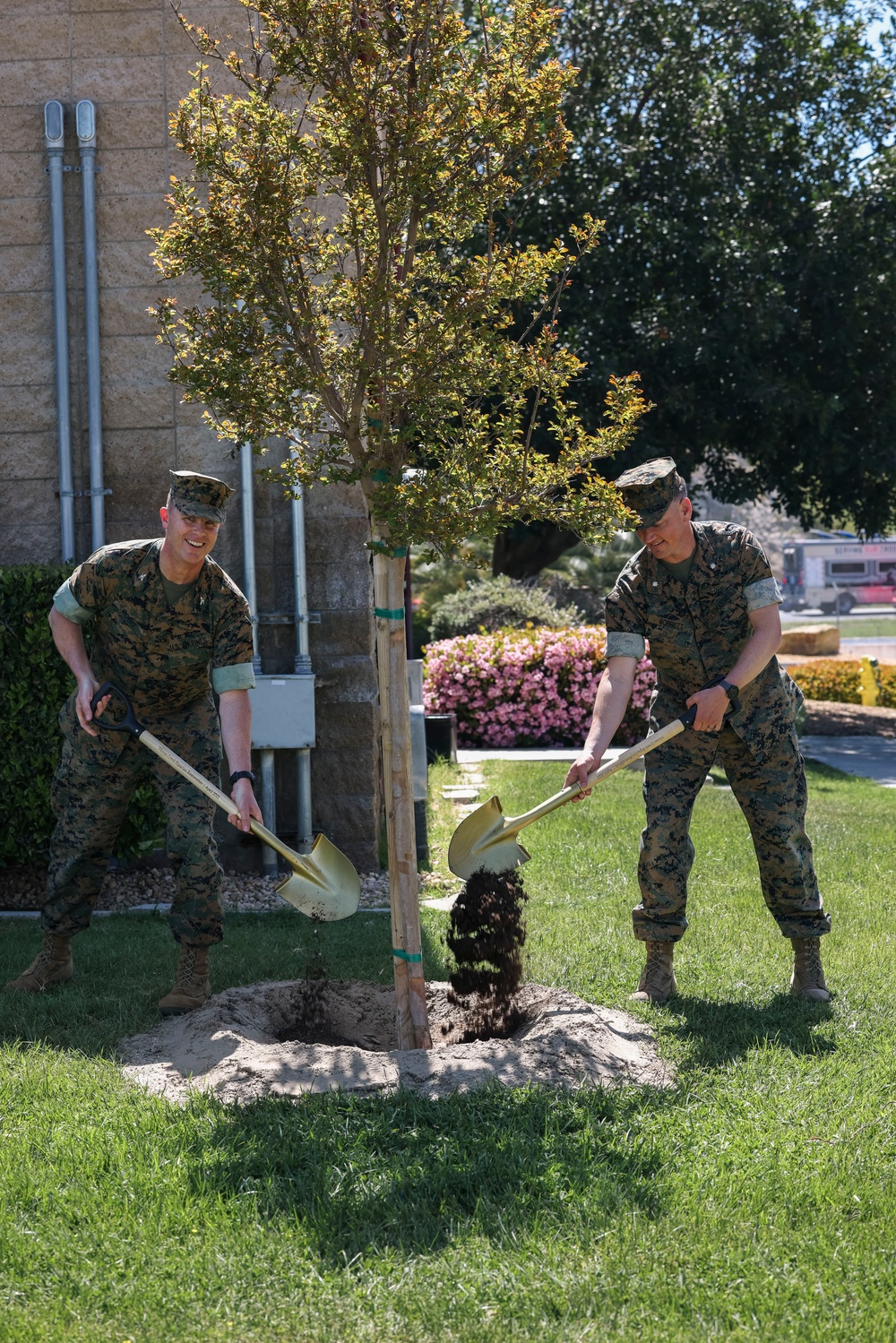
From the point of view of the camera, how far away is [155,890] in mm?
6914

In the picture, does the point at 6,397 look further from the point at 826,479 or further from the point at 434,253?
the point at 826,479

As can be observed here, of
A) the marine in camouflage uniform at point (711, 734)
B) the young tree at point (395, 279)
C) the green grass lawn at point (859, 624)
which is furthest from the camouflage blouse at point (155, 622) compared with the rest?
the green grass lawn at point (859, 624)

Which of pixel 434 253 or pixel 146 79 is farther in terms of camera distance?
pixel 146 79

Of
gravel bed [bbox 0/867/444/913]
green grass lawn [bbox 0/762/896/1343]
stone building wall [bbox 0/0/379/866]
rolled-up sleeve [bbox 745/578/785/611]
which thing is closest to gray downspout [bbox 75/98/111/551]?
stone building wall [bbox 0/0/379/866]

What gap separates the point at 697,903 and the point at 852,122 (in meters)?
11.3

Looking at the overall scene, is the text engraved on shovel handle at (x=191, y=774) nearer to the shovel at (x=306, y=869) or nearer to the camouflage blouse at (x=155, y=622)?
the shovel at (x=306, y=869)

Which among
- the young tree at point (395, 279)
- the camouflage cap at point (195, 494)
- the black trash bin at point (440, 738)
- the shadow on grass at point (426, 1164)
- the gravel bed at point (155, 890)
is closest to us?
the shadow on grass at point (426, 1164)

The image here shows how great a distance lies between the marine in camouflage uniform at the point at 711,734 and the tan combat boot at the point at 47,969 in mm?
2216

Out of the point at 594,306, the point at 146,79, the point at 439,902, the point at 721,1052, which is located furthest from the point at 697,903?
the point at 594,306

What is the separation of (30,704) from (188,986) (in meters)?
2.22

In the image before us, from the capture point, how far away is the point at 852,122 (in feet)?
47.4

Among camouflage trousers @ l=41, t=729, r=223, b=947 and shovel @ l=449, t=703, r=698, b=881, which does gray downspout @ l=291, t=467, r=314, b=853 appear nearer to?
camouflage trousers @ l=41, t=729, r=223, b=947

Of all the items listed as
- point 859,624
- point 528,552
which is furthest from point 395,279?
point 859,624

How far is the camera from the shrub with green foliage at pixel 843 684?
18.8 metres
